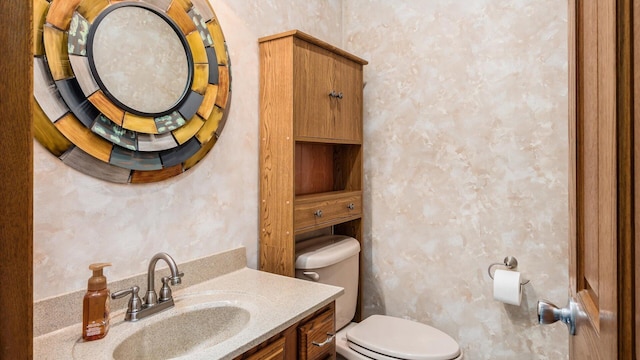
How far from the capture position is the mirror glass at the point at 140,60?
3.63 ft

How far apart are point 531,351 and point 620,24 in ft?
6.11

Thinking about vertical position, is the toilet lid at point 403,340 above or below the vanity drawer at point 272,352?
below

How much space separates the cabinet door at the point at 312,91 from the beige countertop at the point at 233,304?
663mm

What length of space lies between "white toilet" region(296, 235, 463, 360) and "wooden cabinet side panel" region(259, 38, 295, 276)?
0.12 m

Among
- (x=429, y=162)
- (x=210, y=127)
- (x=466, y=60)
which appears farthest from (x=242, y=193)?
(x=466, y=60)

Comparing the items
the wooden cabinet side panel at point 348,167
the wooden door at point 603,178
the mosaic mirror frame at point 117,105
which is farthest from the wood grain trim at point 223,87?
the wooden door at point 603,178

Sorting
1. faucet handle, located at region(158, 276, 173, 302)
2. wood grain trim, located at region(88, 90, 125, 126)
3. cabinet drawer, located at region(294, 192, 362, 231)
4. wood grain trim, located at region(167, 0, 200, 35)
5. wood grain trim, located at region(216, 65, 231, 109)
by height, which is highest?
wood grain trim, located at region(167, 0, 200, 35)

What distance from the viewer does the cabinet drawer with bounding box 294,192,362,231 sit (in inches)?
64.6

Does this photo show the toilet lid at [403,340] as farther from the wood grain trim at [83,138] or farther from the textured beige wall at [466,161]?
the wood grain trim at [83,138]

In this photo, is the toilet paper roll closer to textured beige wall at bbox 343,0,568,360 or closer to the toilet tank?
textured beige wall at bbox 343,0,568,360

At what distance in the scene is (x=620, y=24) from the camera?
14.6 inches

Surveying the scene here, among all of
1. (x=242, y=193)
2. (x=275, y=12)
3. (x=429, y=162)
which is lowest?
(x=242, y=193)

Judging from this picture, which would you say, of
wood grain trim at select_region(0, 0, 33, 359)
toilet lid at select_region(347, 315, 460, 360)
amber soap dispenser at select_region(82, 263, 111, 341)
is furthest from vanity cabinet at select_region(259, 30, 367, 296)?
wood grain trim at select_region(0, 0, 33, 359)

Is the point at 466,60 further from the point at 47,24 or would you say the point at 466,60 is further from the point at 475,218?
the point at 47,24
